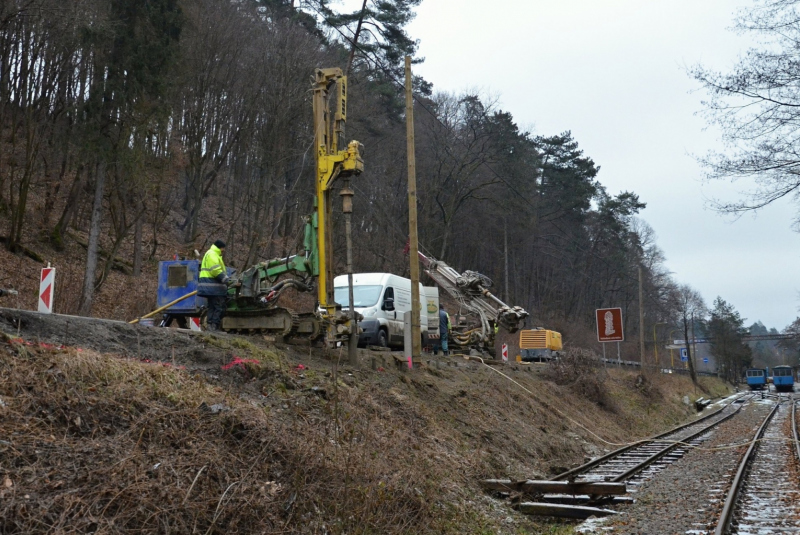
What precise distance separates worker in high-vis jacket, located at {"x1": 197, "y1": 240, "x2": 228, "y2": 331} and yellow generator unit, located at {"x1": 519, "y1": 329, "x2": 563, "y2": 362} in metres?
23.1

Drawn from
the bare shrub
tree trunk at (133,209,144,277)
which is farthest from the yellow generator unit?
tree trunk at (133,209,144,277)

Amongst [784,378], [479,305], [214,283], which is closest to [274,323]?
[214,283]

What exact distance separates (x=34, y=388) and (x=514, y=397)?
499 inches

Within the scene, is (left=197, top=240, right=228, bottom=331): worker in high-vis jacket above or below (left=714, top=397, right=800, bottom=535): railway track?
above

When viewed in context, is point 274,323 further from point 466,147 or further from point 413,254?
point 466,147

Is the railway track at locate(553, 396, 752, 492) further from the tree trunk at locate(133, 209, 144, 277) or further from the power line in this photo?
the tree trunk at locate(133, 209, 144, 277)

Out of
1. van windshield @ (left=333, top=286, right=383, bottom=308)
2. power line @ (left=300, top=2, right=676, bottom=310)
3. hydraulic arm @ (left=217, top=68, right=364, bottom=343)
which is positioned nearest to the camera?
hydraulic arm @ (left=217, top=68, right=364, bottom=343)

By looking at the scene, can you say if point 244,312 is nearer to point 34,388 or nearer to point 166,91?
point 34,388

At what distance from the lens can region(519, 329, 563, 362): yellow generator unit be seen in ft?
109

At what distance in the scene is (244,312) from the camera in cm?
1236

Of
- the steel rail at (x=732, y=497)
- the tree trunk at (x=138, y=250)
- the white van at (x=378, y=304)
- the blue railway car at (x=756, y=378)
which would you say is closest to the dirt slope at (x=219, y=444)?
the steel rail at (x=732, y=497)

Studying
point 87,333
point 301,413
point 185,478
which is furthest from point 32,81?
point 185,478

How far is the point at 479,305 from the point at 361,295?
899 cm

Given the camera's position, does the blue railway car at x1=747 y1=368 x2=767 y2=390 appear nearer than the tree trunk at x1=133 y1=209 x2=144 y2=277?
No
